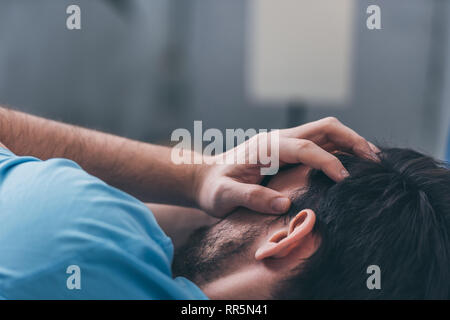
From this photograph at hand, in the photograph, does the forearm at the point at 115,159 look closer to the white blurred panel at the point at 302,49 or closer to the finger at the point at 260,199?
the finger at the point at 260,199

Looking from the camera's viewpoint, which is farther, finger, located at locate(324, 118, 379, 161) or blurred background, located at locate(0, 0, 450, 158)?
blurred background, located at locate(0, 0, 450, 158)

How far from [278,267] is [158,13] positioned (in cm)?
144

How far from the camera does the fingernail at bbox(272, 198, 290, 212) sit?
1.27ft

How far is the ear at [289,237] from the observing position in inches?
13.8

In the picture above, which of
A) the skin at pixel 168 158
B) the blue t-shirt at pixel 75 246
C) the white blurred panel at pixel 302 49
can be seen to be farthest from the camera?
the white blurred panel at pixel 302 49

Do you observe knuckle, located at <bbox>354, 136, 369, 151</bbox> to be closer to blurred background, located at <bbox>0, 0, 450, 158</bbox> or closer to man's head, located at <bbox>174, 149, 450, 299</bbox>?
man's head, located at <bbox>174, 149, 450, 299</bbox>

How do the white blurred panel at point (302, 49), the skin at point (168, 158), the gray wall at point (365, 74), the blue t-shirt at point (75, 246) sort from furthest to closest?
the gray wall at point (365, 74)
the white blurred panel at point (302, 49)
the skin at point (168, 158)
the blue t-shirt at point (75, 246)

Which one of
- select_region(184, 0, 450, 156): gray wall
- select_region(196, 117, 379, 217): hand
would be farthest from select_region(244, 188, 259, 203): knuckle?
select_region(184, 0, 450, 156): gray wall

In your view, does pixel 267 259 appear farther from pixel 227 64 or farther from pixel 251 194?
pixel 227 64

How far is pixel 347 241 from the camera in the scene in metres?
0.36

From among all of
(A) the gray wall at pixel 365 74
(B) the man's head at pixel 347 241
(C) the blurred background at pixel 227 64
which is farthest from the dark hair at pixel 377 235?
(A) the gray wall at pixel 365 74

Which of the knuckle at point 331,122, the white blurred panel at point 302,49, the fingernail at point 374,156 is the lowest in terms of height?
the fingernail at point 374,156

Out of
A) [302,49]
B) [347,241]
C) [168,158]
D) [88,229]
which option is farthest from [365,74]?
[88,229]

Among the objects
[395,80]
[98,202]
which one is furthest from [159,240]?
[395,80]
